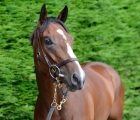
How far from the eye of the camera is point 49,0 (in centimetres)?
587

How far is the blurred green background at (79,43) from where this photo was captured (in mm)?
5234

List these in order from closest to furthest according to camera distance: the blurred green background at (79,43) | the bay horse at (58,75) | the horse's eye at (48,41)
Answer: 1. the bay horse at (58,75)
2. the horse's eye at (48,41)
3. the blurred green background at (79,43)

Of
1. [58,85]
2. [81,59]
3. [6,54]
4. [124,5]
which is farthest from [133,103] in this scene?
[58,85]

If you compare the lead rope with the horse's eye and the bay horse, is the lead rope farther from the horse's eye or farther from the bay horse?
the horse's eye

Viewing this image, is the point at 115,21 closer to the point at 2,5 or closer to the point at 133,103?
the point at 133,103

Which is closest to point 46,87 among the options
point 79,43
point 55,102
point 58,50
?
point 55,102

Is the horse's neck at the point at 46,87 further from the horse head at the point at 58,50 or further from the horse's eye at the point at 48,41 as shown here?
the horse's eye at the point at 48,41

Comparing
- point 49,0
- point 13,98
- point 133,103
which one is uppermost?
point 49,0

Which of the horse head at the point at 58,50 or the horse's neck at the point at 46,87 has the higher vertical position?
the horse head at the point at 58,50

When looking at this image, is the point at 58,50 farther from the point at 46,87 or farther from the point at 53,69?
the point at 46,87

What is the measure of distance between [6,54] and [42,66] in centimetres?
140

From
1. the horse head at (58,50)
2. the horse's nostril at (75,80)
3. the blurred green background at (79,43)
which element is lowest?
the blurred green background at (79,43)

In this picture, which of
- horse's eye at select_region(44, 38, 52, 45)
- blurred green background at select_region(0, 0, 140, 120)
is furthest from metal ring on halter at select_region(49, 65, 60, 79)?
blurred green background at select_region(0, 0, 140, 120)

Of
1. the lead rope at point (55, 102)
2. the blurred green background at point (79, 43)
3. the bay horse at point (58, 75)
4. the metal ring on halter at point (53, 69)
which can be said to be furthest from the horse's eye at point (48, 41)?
the blurred green background at point (79, 43)
